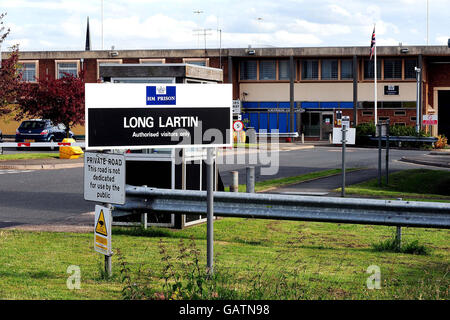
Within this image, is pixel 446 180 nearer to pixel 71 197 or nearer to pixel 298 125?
pixel 71 197

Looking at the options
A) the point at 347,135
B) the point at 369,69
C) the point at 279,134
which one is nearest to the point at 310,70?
the point at 369,69

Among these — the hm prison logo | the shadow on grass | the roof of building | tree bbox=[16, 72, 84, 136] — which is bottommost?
the shadow on grass

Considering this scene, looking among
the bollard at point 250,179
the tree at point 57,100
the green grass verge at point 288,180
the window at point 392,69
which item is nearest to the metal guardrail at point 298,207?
the bollard at point 250,179

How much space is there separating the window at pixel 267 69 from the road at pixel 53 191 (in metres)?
30.9

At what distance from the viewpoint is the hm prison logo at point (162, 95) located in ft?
24.4

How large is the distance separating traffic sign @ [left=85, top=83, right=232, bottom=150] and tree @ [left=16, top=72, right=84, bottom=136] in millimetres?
28970

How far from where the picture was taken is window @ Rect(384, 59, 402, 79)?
5891cm

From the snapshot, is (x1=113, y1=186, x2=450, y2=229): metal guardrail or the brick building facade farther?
the brick building facade

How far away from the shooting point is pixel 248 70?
60.9 m

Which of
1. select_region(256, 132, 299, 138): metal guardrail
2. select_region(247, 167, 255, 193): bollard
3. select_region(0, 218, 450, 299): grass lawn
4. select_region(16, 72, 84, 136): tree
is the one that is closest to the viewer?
select_region(0, 218, 450, 299): grass lawn

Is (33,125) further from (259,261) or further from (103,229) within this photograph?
(103,229)

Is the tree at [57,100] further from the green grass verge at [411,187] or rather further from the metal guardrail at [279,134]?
the metal guardrail at [279,134]

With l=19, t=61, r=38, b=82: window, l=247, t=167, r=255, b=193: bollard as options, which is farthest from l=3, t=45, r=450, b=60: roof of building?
l=247, t=167, r=255, b=193: bollard

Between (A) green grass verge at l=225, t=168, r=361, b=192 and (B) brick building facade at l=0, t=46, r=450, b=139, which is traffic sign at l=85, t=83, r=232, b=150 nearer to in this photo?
(A) green grass verge at l=225, t=168, r=361, b=192
